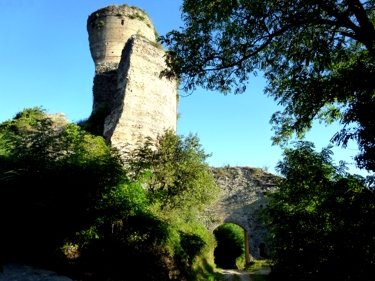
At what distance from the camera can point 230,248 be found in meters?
24.2

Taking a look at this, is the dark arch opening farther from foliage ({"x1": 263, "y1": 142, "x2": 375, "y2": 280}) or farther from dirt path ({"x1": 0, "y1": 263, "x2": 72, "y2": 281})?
dirt path ({"x1": 0, "y1": 263, "x2": 72, "y2": 281})

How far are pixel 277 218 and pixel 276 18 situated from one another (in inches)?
178

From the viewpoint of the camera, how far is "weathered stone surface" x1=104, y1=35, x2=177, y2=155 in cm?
1372

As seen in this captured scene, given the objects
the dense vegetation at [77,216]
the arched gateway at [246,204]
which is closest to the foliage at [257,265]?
the arched gateway at [246,204]

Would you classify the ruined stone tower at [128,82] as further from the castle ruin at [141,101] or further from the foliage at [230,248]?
the foliage at [230,248]

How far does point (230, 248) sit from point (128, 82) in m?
15.5

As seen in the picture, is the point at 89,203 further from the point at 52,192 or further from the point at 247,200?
the point at 247,200

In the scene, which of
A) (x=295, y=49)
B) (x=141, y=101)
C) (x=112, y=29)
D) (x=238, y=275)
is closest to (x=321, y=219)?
(x=295, y=49)

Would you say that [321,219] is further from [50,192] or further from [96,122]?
[96,122]

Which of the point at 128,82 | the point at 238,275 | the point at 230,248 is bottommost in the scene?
the point at 238,275

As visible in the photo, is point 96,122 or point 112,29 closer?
point 96,122

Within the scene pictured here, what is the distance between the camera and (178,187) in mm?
10867

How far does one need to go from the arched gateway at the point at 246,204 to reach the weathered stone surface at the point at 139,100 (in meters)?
6.39

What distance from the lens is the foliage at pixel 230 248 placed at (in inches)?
925
